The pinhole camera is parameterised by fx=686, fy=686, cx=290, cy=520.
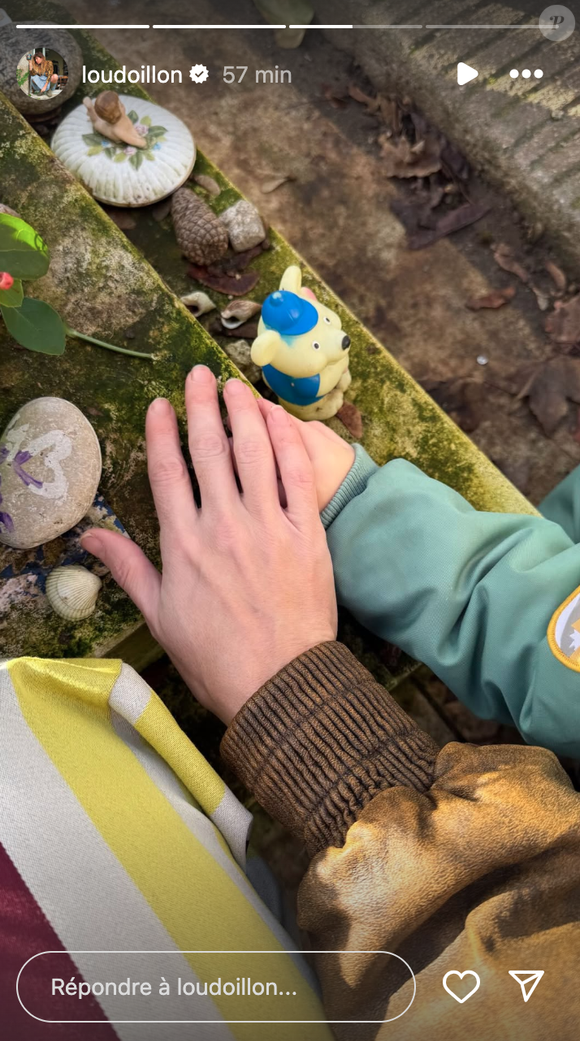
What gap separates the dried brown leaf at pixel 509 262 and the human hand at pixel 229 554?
1.13m

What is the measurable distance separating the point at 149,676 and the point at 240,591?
31cm

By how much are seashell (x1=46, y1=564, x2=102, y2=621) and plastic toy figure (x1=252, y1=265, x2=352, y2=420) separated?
1.34 feet

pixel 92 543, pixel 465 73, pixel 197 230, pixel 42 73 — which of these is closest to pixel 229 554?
pixel 92 543

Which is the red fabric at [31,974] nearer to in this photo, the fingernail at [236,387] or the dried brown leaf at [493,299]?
the fingernail at [236,387]

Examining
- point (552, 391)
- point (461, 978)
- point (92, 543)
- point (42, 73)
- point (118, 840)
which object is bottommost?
point (552, 391)

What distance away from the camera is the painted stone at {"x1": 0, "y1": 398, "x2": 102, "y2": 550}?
93cm

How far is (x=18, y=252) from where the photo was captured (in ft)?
2.72

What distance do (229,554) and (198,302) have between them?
1.96 ft

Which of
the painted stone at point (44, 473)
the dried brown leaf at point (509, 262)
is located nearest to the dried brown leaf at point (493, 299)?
the dried brown leaf at point (509, 262)

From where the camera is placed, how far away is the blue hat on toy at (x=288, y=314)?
3.41 feet

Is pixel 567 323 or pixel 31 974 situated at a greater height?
pixel 31 974

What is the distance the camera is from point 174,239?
1379mm

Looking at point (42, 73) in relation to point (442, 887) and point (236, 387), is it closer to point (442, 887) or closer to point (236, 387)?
point (236, 387)

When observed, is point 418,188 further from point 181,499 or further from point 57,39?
point 181,499
